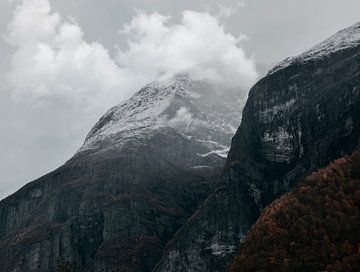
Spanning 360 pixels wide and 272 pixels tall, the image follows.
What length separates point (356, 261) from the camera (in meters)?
188

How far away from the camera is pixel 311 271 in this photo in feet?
652

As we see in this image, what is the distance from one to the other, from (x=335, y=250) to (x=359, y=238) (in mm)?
7788

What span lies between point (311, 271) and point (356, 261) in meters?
15.2

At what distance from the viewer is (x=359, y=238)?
199m

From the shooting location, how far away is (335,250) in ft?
650

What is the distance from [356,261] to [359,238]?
1181cm

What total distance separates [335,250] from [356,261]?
10.4m
